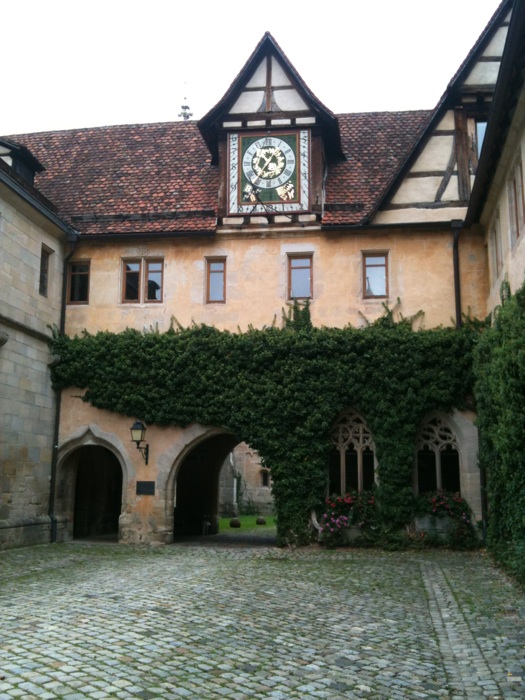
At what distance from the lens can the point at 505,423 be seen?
12914 mm

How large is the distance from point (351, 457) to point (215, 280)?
18.5 feet

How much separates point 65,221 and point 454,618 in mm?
14712

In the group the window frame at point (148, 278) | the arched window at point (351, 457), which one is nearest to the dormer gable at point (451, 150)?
the arched window at point (351, 457)

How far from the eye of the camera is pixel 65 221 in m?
20.2

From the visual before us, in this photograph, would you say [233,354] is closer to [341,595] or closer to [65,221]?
[65,221]

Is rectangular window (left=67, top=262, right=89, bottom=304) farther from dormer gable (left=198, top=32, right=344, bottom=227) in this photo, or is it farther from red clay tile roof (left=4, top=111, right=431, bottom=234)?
dormer gable (left=198, top=32, right=344, bottom=227)

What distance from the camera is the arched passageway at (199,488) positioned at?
75.7 feet

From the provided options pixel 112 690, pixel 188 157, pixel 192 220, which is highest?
pixel 188 157

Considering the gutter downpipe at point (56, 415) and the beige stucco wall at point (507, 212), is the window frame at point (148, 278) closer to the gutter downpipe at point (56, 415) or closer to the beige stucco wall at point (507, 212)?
the gutter downpipe at point (56, 415)

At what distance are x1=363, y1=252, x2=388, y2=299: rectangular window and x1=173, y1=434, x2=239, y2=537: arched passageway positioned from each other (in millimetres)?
6494

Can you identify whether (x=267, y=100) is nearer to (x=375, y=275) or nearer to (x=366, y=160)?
(x=366, y=160)

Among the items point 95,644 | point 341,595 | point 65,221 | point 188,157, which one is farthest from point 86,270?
point 95,644

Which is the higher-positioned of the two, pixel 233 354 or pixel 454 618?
pixel 233 354

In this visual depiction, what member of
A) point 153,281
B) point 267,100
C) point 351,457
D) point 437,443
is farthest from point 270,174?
point 437,443
